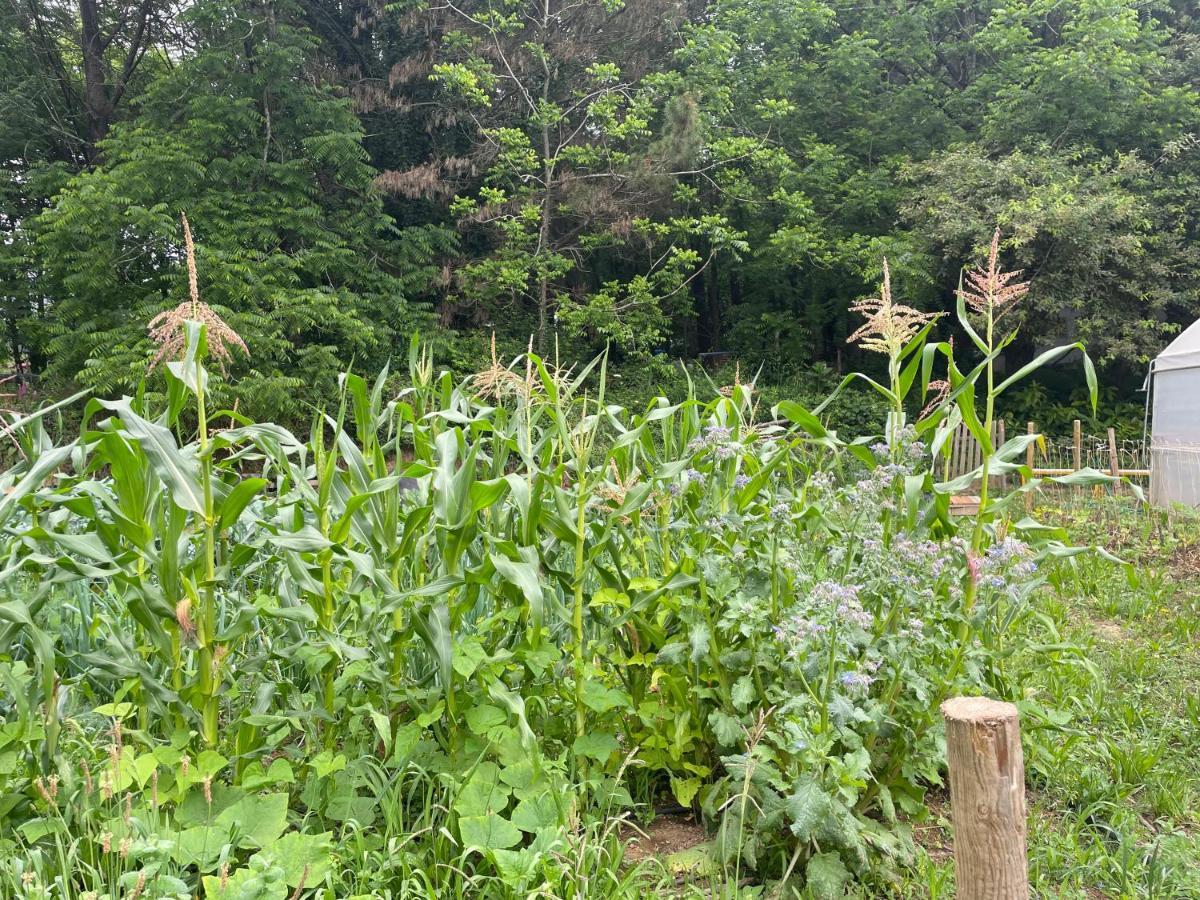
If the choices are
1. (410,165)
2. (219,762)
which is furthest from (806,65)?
(219,762)

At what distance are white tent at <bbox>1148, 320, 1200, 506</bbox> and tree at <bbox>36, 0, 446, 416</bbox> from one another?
10432mm

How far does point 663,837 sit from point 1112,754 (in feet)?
5.33

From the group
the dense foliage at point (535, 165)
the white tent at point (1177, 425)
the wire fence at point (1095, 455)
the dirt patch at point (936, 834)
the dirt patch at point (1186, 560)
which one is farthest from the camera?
the dense foliage at point (535, 165)

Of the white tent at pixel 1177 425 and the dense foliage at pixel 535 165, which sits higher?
the dense foliage at pixel 535 165

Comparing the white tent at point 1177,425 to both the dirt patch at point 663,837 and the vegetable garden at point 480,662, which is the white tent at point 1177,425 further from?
the dirt patch at point 663,837

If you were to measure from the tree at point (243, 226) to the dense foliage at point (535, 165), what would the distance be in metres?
0.06

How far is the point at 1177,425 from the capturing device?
10.0 meters

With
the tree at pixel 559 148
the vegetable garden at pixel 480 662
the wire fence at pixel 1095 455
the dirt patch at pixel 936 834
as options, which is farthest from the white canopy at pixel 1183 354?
the dirt patch at pixel 936 834

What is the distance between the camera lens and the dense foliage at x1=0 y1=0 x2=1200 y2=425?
12008mm

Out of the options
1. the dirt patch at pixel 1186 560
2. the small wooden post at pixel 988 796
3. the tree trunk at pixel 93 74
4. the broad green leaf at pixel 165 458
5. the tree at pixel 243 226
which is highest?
the tree trunk at pixel 93 74

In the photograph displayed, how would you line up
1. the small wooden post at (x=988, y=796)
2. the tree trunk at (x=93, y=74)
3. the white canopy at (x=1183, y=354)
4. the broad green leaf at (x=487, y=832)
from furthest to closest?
the tree trunk at (x=93, y=74)
the white canopy at (x=1183, y=354)
the broad green leaf at (x=487, y=832)
the small wooden post at (x=988, y=796)

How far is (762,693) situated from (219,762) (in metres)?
1.28

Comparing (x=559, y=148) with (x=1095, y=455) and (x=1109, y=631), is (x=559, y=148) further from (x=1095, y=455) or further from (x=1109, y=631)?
(x=1109, y=631)

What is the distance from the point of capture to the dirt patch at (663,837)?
2.07 meters
